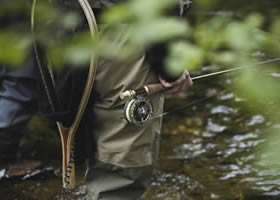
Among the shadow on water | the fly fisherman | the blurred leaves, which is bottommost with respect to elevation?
the shadow on water

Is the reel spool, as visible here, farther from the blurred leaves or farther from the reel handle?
the blurred leaves

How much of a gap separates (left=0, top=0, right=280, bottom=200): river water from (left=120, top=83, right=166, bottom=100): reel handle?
0.67 m

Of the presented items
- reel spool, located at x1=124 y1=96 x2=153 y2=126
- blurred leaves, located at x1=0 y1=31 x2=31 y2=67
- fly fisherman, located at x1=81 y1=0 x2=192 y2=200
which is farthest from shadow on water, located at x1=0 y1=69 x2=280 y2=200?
blurred leaves, located at x1=0 y1=31 x2=31 y2=67

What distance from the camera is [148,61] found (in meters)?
2.18

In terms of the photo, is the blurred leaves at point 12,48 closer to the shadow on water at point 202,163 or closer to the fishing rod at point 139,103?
the fishing rod at point 139,103

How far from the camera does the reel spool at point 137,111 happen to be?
2150 mm

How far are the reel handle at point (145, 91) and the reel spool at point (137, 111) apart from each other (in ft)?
0.07

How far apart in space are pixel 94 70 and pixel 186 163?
1740 mm

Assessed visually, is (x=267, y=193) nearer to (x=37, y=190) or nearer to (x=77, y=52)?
(x=37, y=190)

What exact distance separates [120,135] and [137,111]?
164mm

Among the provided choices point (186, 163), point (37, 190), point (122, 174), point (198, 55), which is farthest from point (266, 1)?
point (198, 55)

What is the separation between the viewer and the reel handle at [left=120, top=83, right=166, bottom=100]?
2131mm

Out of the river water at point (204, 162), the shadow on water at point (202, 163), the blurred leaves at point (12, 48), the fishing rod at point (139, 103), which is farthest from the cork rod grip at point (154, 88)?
the blurred leaves at point (12, 48)

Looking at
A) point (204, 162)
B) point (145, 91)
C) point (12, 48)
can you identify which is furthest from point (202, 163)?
point (12, 48)
